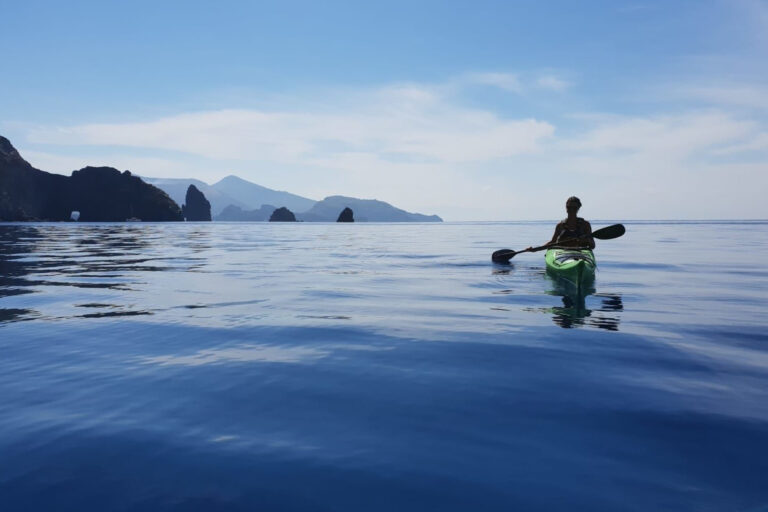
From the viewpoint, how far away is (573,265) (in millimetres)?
12539

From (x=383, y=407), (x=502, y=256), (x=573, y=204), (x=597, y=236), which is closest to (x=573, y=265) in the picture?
(x=573, y=204)

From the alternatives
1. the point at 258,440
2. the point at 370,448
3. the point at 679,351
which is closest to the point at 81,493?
the point at 258,440

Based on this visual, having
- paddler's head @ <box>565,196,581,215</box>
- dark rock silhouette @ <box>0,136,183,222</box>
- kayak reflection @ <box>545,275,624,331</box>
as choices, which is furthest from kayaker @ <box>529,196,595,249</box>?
dark rock silhouette @ <box>0,136,183,222</box>

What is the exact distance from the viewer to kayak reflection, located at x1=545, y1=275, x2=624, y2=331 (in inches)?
334

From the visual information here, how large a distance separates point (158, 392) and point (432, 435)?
10.4ft

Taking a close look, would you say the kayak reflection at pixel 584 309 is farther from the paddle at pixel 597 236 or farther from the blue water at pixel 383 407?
the paddle at pixel 597 236

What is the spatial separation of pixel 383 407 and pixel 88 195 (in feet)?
682

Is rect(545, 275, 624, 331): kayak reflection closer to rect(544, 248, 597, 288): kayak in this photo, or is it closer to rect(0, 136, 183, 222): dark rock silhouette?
rect(544, 248, 597, 288): kayak

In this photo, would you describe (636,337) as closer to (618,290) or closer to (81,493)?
(618,290)

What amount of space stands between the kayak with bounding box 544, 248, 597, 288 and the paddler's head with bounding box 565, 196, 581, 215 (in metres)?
1.47

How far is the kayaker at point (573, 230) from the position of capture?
15.1m

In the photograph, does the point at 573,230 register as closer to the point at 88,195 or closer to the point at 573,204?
the point at 573,204

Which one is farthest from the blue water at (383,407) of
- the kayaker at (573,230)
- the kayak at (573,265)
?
the kayaker at (573,230)

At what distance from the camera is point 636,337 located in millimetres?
7426
